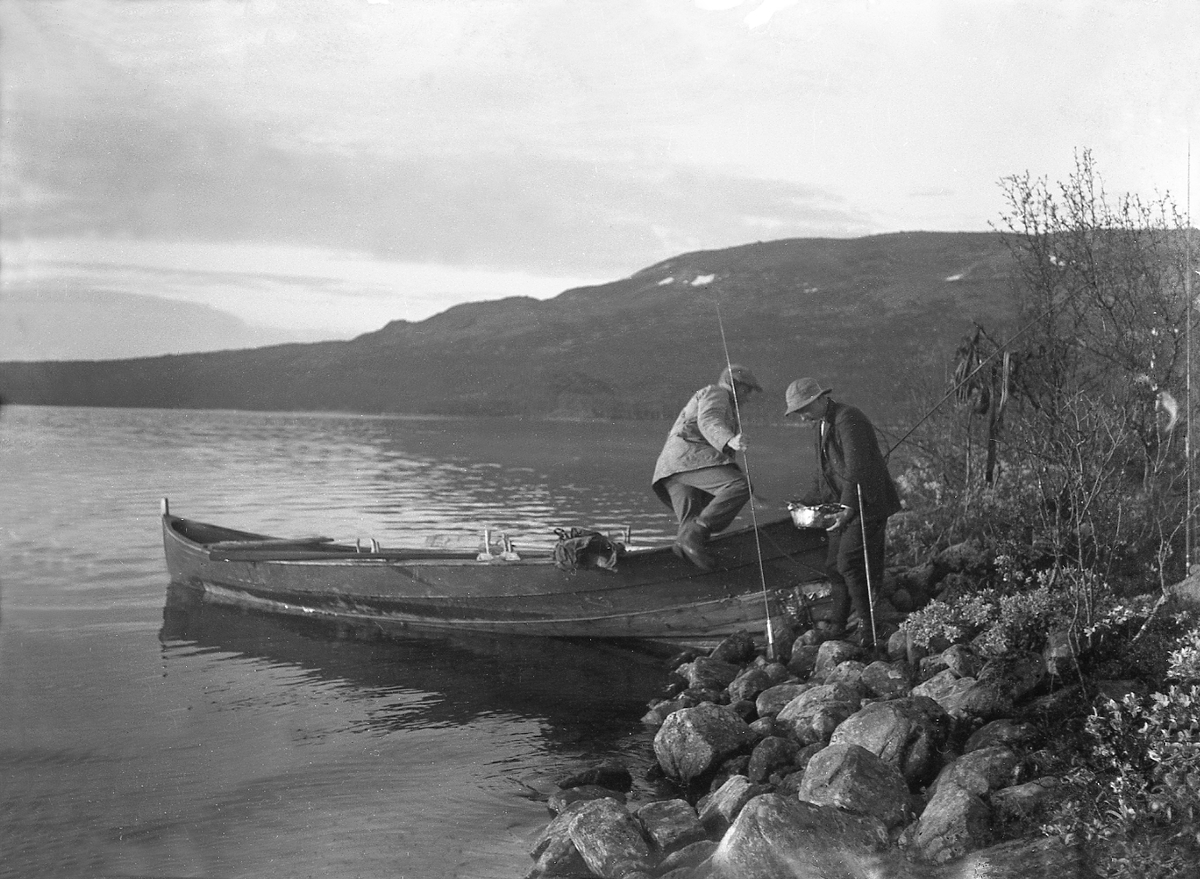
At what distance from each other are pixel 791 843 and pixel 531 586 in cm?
675

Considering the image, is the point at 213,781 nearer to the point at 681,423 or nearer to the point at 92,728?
the point at 92,728

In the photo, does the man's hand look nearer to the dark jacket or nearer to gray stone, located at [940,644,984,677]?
the dark jacket

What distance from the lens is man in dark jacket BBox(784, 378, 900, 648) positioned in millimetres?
9305

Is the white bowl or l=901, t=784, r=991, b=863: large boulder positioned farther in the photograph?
the white bowl

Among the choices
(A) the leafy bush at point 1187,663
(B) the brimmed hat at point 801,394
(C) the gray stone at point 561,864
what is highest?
(B) the brimmed hat at point 801,394

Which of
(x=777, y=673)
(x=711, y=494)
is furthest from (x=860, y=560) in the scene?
(x=711, y=494)

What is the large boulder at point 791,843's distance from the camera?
560cm

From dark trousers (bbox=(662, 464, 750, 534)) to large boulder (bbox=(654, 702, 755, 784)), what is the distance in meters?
2.92

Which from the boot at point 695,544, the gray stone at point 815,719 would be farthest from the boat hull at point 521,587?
the gray stone at point 815,719

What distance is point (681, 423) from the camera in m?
10.8

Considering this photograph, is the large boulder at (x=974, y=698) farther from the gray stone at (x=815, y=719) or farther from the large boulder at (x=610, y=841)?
the large boulder at (x=610, y=841)

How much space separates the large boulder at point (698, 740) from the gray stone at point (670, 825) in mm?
881

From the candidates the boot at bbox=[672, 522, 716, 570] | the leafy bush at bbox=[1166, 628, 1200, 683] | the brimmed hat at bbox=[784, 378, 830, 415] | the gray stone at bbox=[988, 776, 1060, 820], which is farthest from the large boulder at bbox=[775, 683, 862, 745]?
the boot at bbox=[672, 522, 716, 570]

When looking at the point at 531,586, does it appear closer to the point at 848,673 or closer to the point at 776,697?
the point at 776,697
